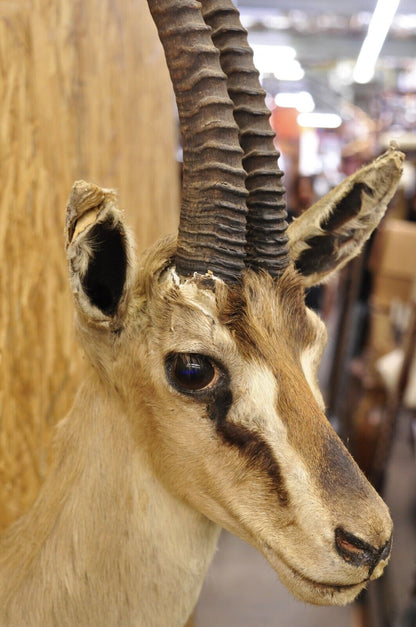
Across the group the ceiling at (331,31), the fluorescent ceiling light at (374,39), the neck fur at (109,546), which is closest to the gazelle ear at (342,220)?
the neck fur at (109,546)

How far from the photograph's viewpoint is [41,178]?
1.95m

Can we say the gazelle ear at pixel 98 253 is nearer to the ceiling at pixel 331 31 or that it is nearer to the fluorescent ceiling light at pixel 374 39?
the ceiling at pixel 331 31

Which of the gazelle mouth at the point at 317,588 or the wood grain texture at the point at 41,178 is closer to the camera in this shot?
the gazelle mouth at the point at 317,588

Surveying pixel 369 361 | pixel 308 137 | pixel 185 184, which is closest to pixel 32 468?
pixel 185 184

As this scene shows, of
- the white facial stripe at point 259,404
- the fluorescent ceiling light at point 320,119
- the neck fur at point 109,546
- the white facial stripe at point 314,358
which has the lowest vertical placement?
the neck fur at point 109,546

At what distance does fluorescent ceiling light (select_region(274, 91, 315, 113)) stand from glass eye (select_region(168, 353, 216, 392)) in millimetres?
18165

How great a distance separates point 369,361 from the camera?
5453 mm

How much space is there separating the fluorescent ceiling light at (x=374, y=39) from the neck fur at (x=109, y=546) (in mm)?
9122

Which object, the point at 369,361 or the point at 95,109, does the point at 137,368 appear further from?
the point at 369,361

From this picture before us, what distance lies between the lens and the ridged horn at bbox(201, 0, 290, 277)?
4.26 ft

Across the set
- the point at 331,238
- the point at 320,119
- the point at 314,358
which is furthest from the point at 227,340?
the point at 320,119

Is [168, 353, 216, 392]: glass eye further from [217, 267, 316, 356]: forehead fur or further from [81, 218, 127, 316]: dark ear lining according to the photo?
[81, 218, 127, 316]: dark ear lining

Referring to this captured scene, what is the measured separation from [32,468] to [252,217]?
125 centimetres

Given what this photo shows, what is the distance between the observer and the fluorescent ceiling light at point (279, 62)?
13.4 m
